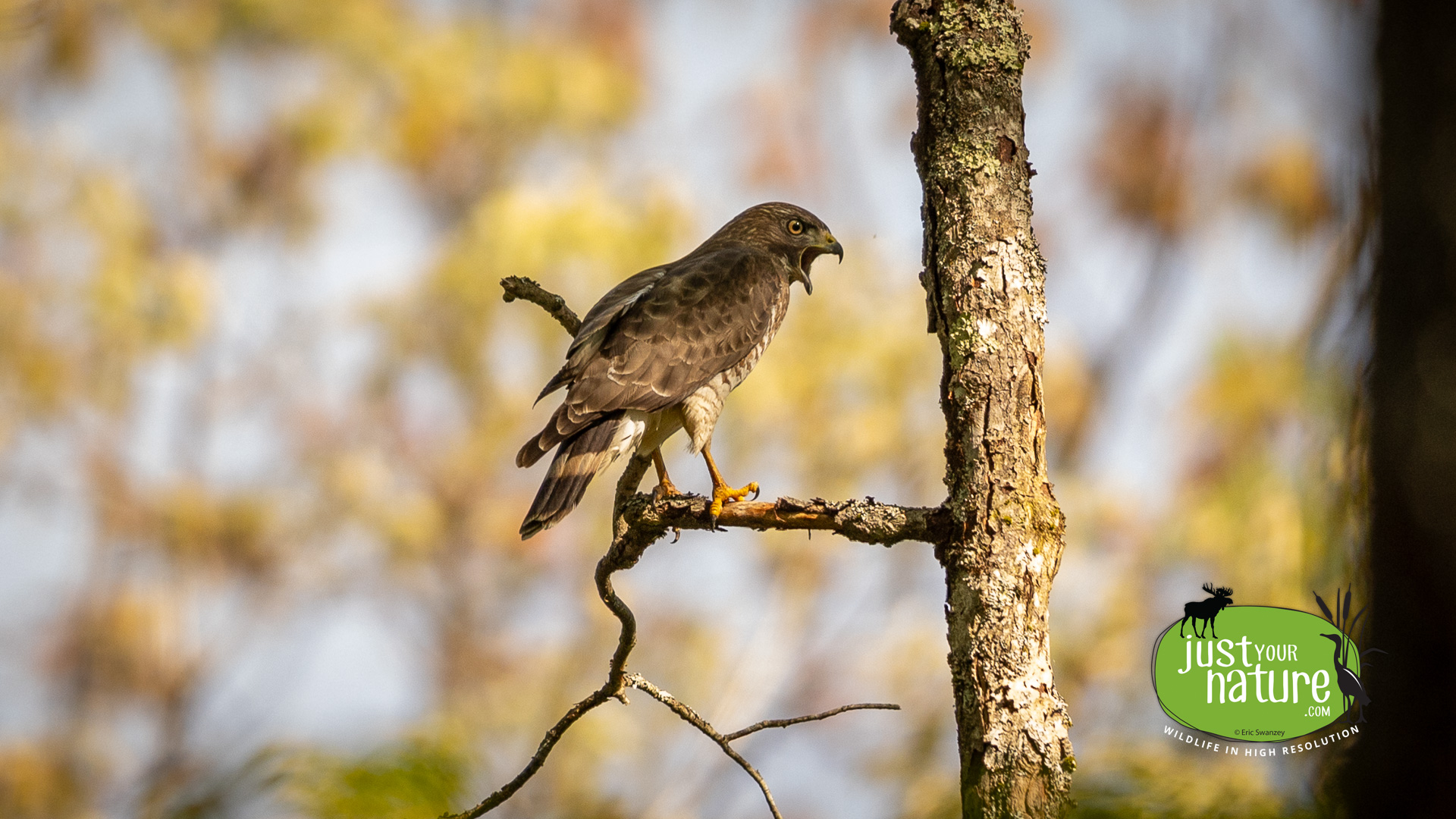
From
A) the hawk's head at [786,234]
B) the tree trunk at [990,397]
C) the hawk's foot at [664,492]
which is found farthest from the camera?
the hawk's head at [786,234]

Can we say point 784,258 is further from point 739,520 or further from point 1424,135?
point 1424,135

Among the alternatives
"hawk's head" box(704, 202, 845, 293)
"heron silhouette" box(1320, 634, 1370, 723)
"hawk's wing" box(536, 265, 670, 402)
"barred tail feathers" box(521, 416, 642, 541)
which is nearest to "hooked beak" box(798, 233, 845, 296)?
"hawk's head" box(704, 202, 845, 293)

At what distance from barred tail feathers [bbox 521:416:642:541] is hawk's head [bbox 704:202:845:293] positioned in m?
1.53

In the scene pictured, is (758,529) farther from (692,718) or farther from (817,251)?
(817,251)

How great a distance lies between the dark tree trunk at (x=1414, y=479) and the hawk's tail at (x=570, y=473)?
255cm

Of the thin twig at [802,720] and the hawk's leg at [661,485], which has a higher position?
the hawk's leg at [661,485]

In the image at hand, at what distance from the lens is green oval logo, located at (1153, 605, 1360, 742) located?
2.23 meters

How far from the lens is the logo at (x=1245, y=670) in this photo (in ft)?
7.32

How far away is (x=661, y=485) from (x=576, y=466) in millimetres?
332

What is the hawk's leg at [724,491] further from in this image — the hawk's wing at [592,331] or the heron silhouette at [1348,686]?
the heron silhouette at [1348,686]

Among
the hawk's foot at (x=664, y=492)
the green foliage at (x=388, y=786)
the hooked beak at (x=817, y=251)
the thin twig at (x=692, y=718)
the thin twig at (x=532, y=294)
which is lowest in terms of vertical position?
the green foliage at (x=388, y=786)

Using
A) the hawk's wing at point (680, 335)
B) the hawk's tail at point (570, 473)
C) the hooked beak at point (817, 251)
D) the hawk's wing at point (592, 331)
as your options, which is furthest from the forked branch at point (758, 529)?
the hooked beak at point (817, 251)

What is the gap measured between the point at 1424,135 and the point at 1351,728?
643 millimetres

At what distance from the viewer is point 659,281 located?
4590mm
